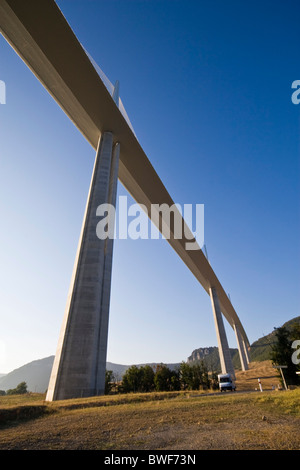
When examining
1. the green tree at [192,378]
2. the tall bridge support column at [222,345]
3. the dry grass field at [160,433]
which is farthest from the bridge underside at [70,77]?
the tall bridge support column at [222,345]

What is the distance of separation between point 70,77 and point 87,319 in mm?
19276

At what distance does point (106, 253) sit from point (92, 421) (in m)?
12.5

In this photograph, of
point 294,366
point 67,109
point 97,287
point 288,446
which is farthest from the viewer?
point 294,366

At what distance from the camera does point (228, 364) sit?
43688 millimetres

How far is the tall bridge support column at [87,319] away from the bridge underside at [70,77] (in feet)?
22.5

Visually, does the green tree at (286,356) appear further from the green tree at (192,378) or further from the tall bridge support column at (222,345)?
the tall bridge support column at (222,345)

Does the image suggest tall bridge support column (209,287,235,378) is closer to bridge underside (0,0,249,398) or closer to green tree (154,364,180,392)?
green tree (154,364,180,392)

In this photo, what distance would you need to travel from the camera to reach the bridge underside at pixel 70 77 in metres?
16.2

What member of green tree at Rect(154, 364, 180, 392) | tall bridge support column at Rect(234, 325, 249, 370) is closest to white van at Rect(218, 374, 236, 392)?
green tree at Rect(154, 364, 180, 392)

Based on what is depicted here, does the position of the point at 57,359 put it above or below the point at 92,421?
above

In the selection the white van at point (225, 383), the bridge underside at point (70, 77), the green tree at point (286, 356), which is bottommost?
the white van at point (225, 383)

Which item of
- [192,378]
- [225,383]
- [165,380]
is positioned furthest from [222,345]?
[225,383]

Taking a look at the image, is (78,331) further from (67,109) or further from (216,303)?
(216,303)
